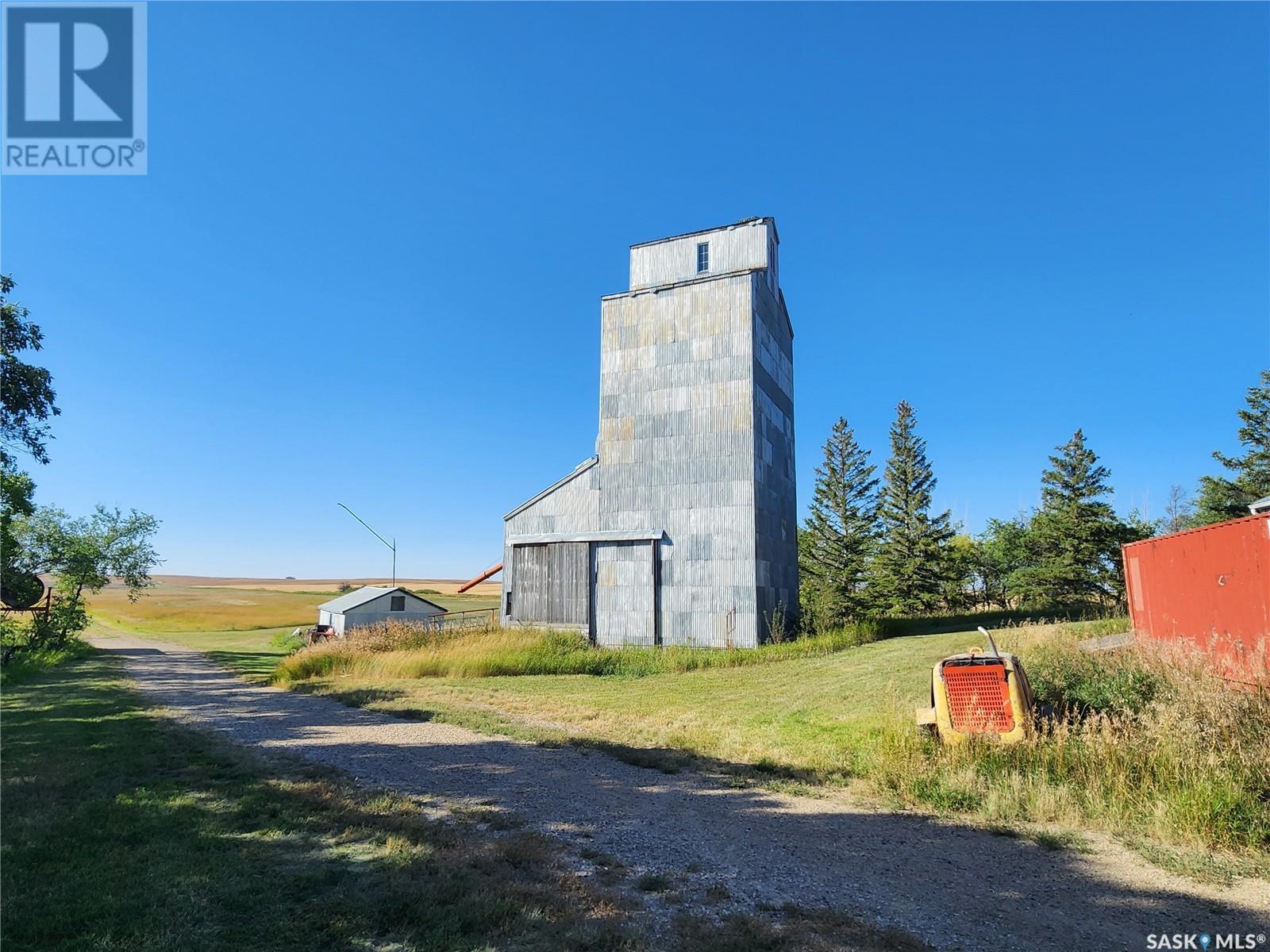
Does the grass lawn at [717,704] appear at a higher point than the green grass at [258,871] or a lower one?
lower

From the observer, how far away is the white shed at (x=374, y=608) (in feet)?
133

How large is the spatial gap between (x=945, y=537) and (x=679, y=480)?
21.9 metres

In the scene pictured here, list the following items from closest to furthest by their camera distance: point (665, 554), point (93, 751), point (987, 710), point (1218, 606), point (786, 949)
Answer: point (786, 949) → point (987, 710) → point (93, 751) → point (1218, 606) → point (665, 554)

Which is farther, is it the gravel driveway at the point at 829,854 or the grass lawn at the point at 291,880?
the gravel driveway at the point at 829,854

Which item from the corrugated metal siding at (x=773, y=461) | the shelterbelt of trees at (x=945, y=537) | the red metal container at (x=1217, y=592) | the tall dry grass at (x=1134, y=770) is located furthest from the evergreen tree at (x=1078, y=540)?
the tall dry grass at (x=1134, y=770)

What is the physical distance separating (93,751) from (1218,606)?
16342mm

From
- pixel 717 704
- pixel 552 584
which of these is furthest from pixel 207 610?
pixel 717 704

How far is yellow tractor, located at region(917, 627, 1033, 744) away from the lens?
7613 mm

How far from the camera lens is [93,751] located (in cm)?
835

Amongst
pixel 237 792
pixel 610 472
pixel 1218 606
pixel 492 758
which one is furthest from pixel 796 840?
pixel 610 472

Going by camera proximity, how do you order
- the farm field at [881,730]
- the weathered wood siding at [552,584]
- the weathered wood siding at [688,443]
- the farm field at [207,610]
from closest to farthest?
the farm field at [881,730] → the weathered wood siding at [688,443] → the weathered wood siding at [552,584] → the farm field at [207,610]

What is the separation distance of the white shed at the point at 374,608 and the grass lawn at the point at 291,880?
33999 millimetres

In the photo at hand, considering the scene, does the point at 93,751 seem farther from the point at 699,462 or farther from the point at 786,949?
the point at 699,462

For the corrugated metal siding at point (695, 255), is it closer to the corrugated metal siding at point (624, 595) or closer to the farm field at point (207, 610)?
the corrugated metal siding at point (624, 595)
